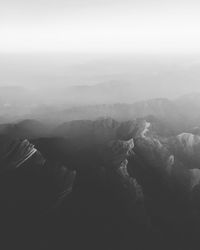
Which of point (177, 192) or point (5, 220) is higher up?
point (5, 220)

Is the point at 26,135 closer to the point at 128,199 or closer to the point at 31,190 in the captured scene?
the point at 31,190

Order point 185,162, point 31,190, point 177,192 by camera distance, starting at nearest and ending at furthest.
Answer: point 31,190 → point 177,192 → point 185,162

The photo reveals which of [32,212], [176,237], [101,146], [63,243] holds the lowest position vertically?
[176,237]

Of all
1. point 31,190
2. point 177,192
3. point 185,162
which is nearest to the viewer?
point 31,190

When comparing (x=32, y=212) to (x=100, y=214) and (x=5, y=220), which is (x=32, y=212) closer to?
(x=5, y=220)

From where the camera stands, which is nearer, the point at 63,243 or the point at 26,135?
the point at 63,243

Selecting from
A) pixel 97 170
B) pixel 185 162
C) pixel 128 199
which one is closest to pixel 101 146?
pixel 97 170
